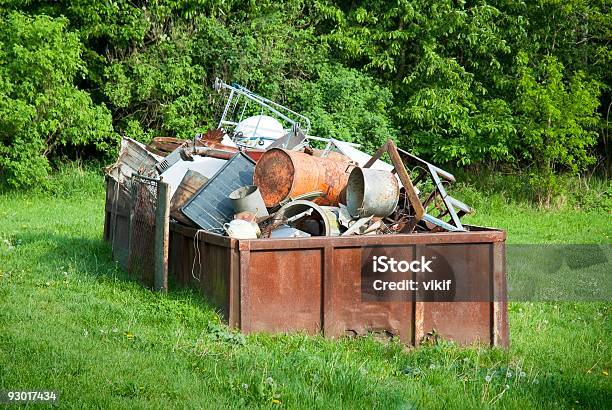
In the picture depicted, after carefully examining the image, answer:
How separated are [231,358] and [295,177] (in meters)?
2.83

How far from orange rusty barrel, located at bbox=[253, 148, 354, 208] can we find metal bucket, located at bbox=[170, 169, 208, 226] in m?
0.63

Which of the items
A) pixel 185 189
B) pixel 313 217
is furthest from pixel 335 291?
pixel 185 189

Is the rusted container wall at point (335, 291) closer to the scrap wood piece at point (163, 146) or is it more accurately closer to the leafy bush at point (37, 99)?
the scrap wood piece at point (163, 146)

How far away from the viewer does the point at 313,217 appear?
8.65 m

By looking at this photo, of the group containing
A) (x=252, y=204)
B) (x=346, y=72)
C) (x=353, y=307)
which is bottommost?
(x=353, y=307)

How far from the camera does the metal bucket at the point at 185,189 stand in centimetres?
946

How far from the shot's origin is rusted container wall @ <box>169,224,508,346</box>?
774cm

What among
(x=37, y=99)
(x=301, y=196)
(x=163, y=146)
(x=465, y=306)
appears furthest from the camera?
(x=37, y=99)

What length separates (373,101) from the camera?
23188 mm

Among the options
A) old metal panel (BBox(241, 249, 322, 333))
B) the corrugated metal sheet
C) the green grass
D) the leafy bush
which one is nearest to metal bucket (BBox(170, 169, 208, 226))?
the corrugated metal sheet

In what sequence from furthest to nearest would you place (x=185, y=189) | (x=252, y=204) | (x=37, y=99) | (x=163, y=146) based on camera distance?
(x=37, y=99), (x=163, y=146), (x=185, y=189), (x=252, y=204)

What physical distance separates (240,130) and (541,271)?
6081 millimetres

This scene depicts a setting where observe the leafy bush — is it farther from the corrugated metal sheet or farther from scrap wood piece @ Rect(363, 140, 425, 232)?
scrap wood piece @ Rect(363, 140, 425, 232)

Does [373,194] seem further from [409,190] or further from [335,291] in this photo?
[335,291]
